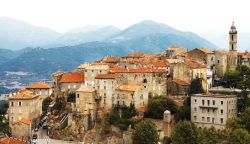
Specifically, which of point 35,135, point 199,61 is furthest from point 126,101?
point 199,61

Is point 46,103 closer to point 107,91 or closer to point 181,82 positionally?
point 107,91

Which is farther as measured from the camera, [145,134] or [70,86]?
[70,86]

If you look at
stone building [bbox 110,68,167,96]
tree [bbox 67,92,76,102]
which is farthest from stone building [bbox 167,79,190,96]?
tree [bbox 67,92,76,102]

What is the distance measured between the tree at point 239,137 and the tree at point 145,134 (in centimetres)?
987

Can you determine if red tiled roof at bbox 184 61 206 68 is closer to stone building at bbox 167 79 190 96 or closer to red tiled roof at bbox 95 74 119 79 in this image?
stone building at bbox 167 79 190 96

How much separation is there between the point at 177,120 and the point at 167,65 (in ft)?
54.8

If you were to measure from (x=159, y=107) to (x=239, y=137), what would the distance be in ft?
47.8

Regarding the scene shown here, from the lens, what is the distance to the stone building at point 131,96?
225 feet

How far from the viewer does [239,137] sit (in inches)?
2089

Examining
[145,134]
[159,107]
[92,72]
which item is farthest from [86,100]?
[145,134]

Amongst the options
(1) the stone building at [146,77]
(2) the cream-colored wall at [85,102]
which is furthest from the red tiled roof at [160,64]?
(2) the cream-colored wall at [85,102]

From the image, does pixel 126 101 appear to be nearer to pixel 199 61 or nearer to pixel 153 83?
pixel 153 83

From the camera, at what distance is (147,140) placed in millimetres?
59125

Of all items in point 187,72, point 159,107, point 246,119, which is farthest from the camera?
point 187,72
